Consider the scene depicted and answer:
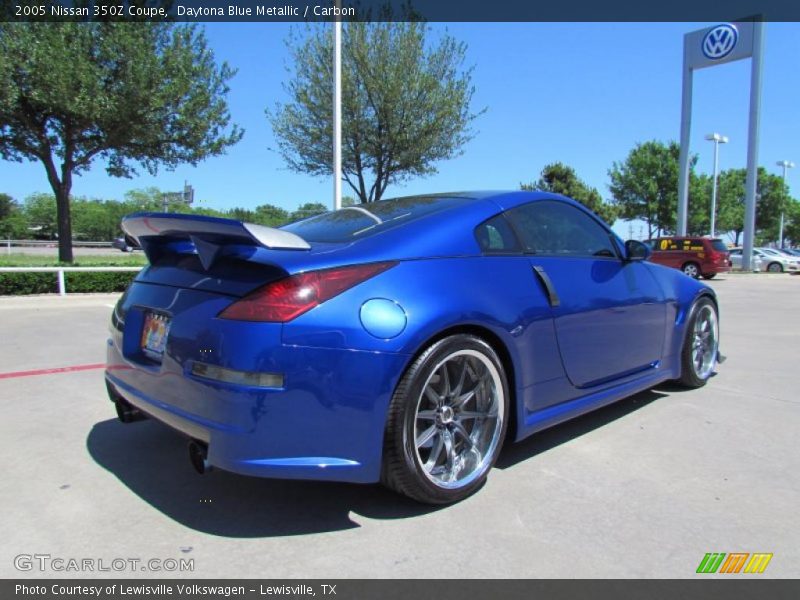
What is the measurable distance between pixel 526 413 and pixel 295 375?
1.32m

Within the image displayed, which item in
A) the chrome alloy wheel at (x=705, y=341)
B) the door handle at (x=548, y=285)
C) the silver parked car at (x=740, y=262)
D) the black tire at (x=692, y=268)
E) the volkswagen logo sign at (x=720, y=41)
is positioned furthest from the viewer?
the silver parked car at (x=740, y=262)

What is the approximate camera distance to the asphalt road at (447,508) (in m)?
2.25

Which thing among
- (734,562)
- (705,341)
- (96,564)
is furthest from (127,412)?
(705,341)

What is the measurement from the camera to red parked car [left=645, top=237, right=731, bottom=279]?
874 inches

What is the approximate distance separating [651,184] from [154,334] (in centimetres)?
4470

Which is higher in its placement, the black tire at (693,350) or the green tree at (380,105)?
the green tree at (380,105)

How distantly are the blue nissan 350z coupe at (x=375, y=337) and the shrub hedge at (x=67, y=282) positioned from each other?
11159mm

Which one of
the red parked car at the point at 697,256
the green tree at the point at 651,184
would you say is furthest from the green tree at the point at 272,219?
the green tree at the point at 651,184

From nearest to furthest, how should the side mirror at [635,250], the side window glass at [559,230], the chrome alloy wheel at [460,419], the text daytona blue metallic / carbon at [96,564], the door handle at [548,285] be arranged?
the text daytona blue metallic / carbon at [96,564] < the chrome alloy wheel at [460,419] < the door handle at [548,285] < the side window glass at [559,230] < the side mirror at [635,250]

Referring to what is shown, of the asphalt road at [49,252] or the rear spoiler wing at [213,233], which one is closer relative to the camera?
the rear spoiler wing at [213,233]

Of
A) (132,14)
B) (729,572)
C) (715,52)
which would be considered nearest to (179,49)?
(132,14)

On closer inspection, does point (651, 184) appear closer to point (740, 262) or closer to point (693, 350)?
point (740, 262)

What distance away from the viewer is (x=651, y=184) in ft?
138

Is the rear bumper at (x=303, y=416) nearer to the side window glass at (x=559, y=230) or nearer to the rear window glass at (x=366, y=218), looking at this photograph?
the rear window glass at (x=366, y=218)
